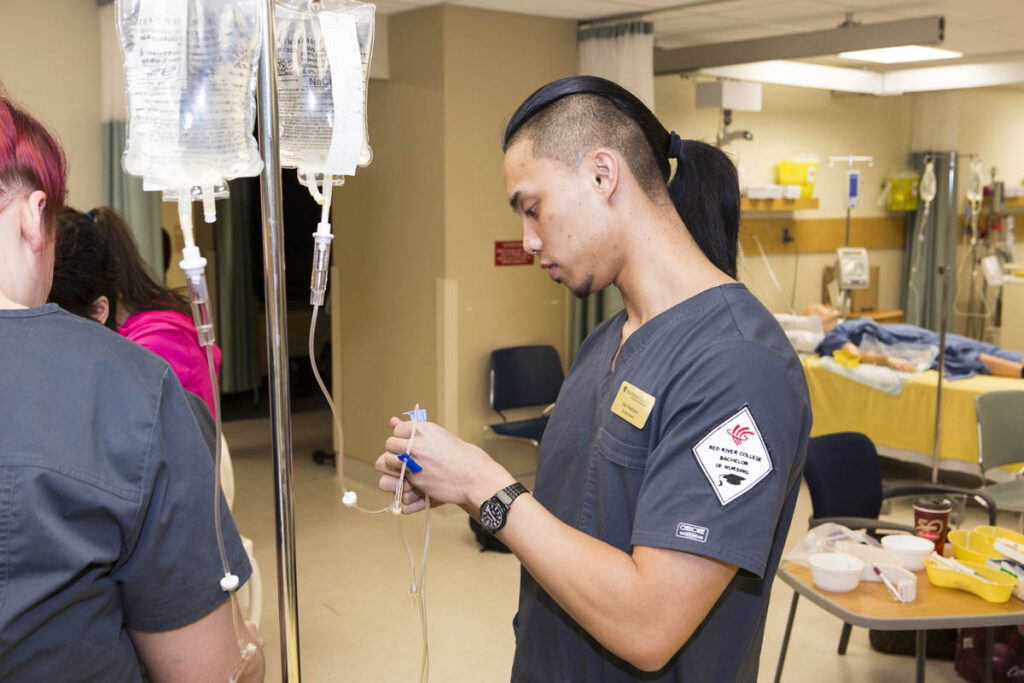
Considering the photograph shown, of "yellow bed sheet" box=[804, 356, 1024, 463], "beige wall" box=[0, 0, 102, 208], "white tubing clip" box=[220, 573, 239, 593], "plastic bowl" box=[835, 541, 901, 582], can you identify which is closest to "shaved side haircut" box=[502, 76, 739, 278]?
"white tubing clip" box=[220, 573, 239, 593]

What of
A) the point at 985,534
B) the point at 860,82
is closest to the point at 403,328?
the point at 985,534

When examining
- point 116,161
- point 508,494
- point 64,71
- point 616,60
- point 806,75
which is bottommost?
point 508,494

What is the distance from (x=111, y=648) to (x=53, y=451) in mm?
239

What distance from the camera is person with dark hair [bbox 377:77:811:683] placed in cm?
114

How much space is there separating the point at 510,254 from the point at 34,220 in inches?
167

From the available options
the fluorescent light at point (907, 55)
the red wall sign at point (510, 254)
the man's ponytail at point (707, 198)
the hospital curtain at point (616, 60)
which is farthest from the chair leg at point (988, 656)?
the fluorescent light at point (907, 55)

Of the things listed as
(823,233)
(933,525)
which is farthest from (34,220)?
(823,233)

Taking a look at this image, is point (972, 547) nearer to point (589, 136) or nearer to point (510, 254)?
point (589, 136)

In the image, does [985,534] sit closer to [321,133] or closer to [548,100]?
[548,100]

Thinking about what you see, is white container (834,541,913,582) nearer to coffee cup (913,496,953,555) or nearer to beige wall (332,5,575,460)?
coffee cup (913,496,953,555)

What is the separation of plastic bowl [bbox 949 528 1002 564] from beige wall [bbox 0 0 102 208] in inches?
144

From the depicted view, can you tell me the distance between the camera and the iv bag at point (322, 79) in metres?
1.01

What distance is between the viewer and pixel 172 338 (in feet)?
8.08

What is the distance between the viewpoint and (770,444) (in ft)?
3.76
